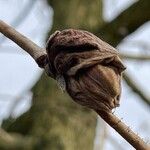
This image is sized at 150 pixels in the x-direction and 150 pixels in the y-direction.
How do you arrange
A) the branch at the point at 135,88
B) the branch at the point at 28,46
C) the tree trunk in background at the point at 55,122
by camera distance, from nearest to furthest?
the branch at the point at 28,46
the tree trunk in background at the point at 55,122
the branch at the point at 135,88

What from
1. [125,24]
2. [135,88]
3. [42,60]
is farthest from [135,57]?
[42,60]

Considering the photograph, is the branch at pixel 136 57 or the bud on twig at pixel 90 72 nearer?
the bud on twig at pixel 90 72

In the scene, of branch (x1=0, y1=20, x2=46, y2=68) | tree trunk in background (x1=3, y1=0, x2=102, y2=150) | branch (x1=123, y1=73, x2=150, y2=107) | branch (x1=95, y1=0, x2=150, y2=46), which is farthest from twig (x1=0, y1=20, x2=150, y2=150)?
branch (x1=123, y1=73, x2=150, y2=107)

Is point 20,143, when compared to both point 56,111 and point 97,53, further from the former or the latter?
point 97,53

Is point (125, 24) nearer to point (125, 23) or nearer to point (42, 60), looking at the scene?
point (125, 23)

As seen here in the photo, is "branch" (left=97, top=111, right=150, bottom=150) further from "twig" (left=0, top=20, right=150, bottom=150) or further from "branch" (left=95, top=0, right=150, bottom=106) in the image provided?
"branch" (left=95, top=0, right=150, bottom=106)

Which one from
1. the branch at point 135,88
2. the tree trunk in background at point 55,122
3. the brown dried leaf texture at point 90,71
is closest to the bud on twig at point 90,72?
the brown dried leaf texture at point 90,71

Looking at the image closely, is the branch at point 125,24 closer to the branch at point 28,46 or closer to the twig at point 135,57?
the twig at point 135,57
